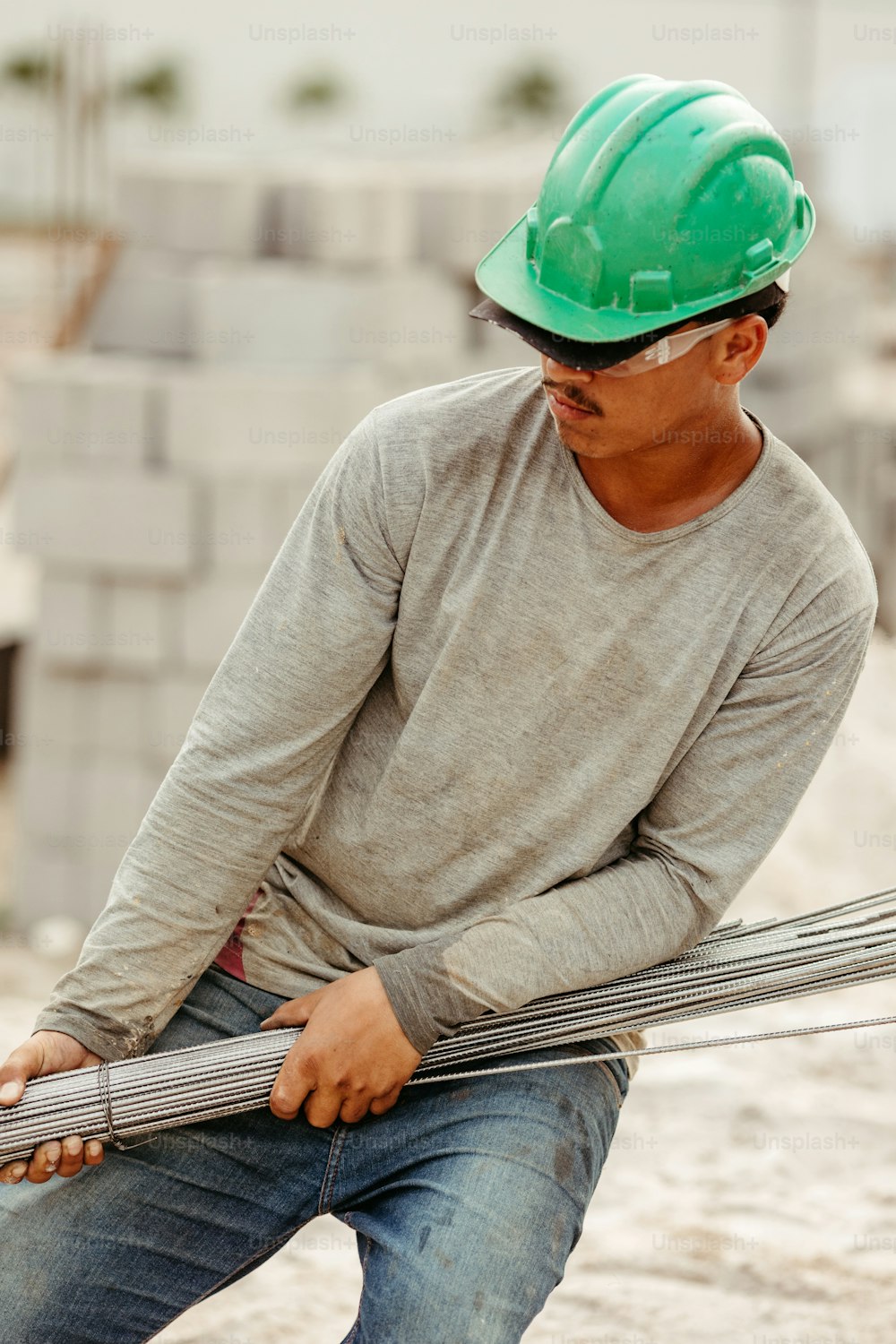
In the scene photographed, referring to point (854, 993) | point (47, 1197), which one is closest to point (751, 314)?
point (47, 1197)

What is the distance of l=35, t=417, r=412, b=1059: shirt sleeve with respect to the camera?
1.85 m

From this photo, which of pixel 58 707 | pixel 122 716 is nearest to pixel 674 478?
pixel 122 716

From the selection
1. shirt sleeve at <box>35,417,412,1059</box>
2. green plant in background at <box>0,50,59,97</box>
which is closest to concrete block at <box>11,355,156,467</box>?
shirt sleeve at <box>35,417,412,1059</box>

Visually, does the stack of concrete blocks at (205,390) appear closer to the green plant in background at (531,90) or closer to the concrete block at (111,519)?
the concrete block at (111,519)

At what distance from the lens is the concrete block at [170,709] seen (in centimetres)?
661

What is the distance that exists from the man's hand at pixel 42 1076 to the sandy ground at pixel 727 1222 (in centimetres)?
93

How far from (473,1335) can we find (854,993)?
9.72 feet

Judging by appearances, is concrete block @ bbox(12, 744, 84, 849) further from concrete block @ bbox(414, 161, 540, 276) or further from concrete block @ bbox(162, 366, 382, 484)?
concrete block @ bbox(414, 161, 540, 276)

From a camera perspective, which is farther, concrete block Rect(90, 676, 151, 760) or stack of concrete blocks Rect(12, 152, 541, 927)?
concrete block Rect(90, 676, 151, 760)

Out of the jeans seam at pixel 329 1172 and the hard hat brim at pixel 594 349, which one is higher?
the hard hat brim at pixel 594 349

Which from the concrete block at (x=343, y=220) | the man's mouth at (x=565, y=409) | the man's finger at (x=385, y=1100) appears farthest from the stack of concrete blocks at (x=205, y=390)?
the man's finger at (x=385, y=1100)

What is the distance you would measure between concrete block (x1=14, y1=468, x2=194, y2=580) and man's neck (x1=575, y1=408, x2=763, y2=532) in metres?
4.68

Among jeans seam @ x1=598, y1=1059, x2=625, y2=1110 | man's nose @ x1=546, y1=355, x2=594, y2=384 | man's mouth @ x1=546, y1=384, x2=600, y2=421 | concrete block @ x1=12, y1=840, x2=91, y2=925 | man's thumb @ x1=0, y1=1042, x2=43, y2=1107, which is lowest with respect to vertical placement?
concrete block @ x1=12, y1=840, x2=91, y2=925

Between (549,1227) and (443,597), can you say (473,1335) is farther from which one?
(443,597)
